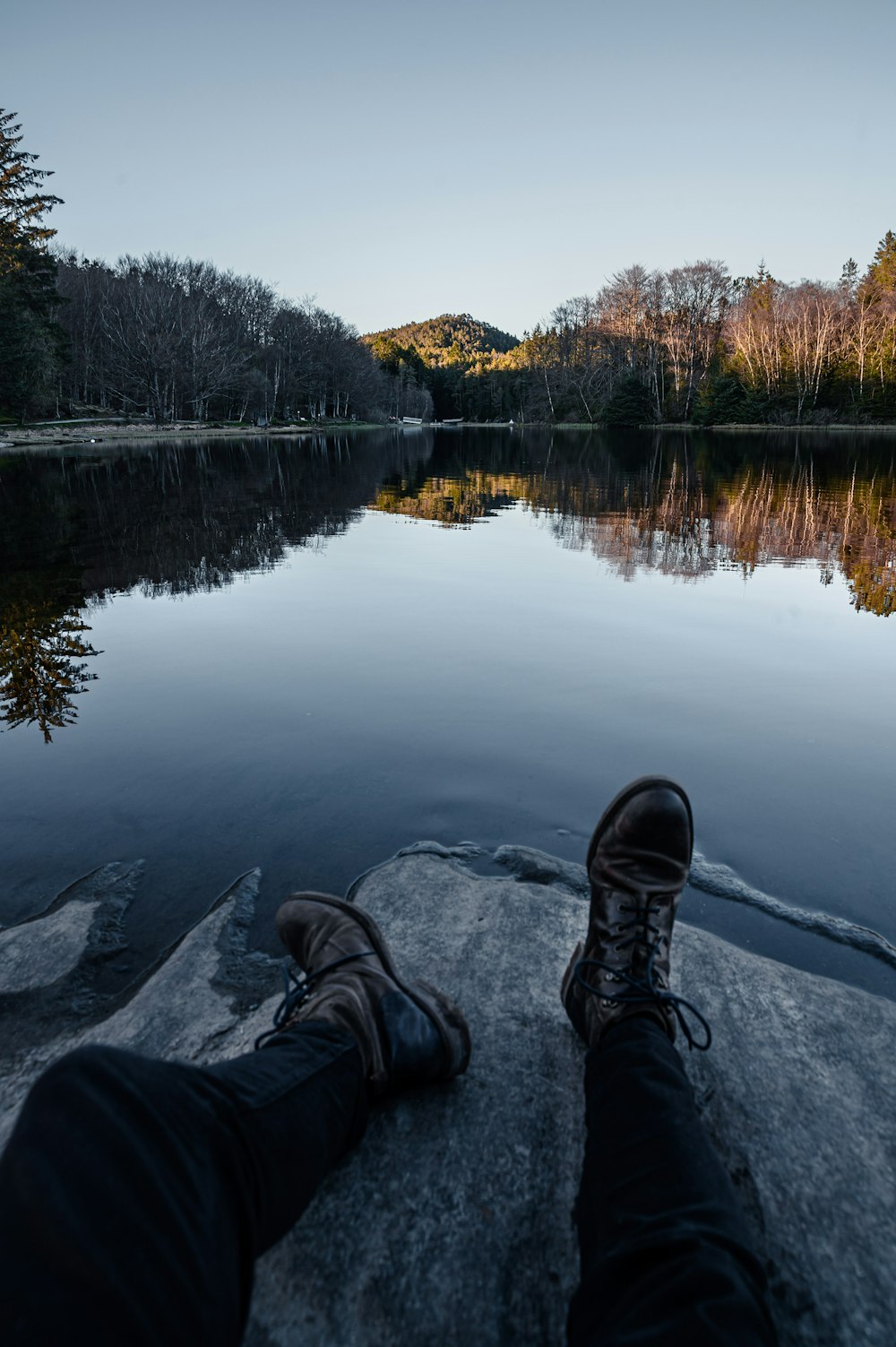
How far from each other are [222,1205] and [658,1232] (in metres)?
0.69

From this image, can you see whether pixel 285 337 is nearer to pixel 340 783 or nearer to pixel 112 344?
pixel 112 344

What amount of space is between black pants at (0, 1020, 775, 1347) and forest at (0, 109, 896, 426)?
141 feet

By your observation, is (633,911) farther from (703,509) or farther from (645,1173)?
(703,509)

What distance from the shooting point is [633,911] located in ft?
6.91

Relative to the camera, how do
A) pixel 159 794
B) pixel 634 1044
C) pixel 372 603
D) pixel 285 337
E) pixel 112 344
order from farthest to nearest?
1. pixel 285 337
2. pixel 112 344
3. pixel 372 603
4. pixel 159 794
5. pixel 634 1044

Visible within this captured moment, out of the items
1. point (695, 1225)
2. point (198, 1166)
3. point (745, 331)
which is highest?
point (745, 331)

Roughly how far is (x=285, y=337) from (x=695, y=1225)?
77.4 meters

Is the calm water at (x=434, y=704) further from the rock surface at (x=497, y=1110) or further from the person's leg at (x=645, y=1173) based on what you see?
the person's leg at (x=645, y=1173)

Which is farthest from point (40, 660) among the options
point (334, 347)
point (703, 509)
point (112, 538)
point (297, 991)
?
point (334, 347)

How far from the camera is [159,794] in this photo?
365 cm

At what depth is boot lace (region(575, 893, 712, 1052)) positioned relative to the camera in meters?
1.82

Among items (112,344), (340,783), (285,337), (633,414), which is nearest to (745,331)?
(633,414)

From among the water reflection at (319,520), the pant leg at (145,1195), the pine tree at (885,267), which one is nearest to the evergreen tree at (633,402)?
the pine tree at (885,267)

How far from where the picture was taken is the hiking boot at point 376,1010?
1.67 metres
